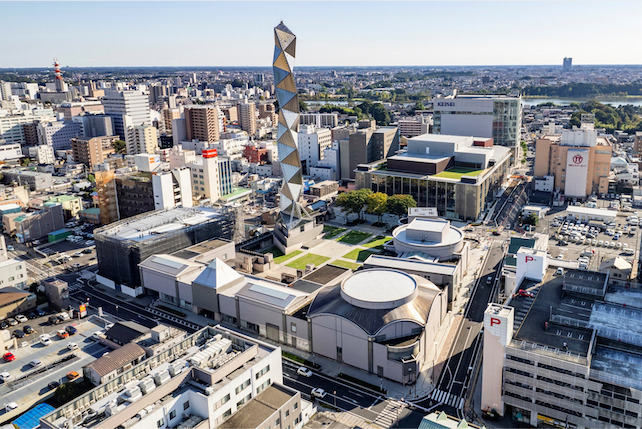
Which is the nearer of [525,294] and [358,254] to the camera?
[525,294]

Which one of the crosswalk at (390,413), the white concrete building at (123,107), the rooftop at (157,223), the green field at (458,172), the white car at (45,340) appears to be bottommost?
the crosswalk at (390,413)

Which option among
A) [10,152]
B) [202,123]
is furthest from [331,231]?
[10,152]

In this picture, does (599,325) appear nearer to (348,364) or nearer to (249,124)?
(348,364)

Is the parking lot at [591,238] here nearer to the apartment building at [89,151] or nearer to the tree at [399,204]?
the tree at [399,204]

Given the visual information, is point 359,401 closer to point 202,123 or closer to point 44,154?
point 202,123

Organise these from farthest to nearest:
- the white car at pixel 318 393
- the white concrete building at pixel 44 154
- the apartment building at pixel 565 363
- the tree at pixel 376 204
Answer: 1. the white concrete building at pixel 44 154
2. the tree at pixel 376 204
3. the white car at pixel 318 393
4. the apartment building at pixel 565 363

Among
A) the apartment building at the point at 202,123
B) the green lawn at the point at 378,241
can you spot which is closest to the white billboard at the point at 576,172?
the green lawn at the point at 378,241

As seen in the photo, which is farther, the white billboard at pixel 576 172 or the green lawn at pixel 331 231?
the white billboard at pixel 576 172
